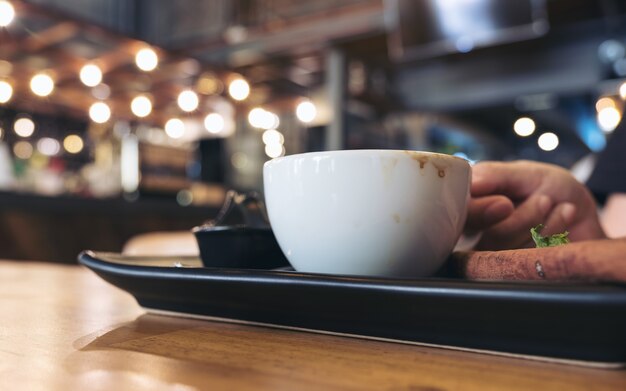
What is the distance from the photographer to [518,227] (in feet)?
1.93

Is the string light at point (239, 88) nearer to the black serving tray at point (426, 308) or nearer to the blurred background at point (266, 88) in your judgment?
the blurred background at point (266, 88)

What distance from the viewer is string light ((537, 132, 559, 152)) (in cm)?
473

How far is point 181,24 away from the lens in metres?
6.37

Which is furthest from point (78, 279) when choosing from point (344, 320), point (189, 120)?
point (189, 120)

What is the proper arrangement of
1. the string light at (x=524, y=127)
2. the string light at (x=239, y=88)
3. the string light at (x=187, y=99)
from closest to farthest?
the string light at (x=524, y=127) → the string light at (x=187, y=99) → the string light at (x=239, y=88)

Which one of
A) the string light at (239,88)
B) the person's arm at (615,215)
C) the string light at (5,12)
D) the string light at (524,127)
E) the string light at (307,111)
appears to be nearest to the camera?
the person's arm at (615,215)

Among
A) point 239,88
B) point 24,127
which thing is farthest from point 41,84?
point 24,127

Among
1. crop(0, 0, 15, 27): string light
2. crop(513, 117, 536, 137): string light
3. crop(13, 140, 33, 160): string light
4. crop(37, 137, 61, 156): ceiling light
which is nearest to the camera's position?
crop(0, 0, 15, 27): string light

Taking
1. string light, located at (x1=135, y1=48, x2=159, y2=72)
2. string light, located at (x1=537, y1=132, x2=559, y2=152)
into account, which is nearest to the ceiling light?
string light, located at (x1=135, y1=48, x2=159, y2=72)

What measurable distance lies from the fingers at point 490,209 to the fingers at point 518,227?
0.6 inches

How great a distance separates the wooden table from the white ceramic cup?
8 centimetres

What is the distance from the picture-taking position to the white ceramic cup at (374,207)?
434 mm

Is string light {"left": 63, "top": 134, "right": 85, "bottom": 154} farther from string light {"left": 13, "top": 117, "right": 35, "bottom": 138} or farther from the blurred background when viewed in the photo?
string light {"left": 13, "top": 117, "right": 35, "bottom": 138}

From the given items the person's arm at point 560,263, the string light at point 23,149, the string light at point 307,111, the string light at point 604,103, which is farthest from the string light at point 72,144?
the person's arm at point 560,263
